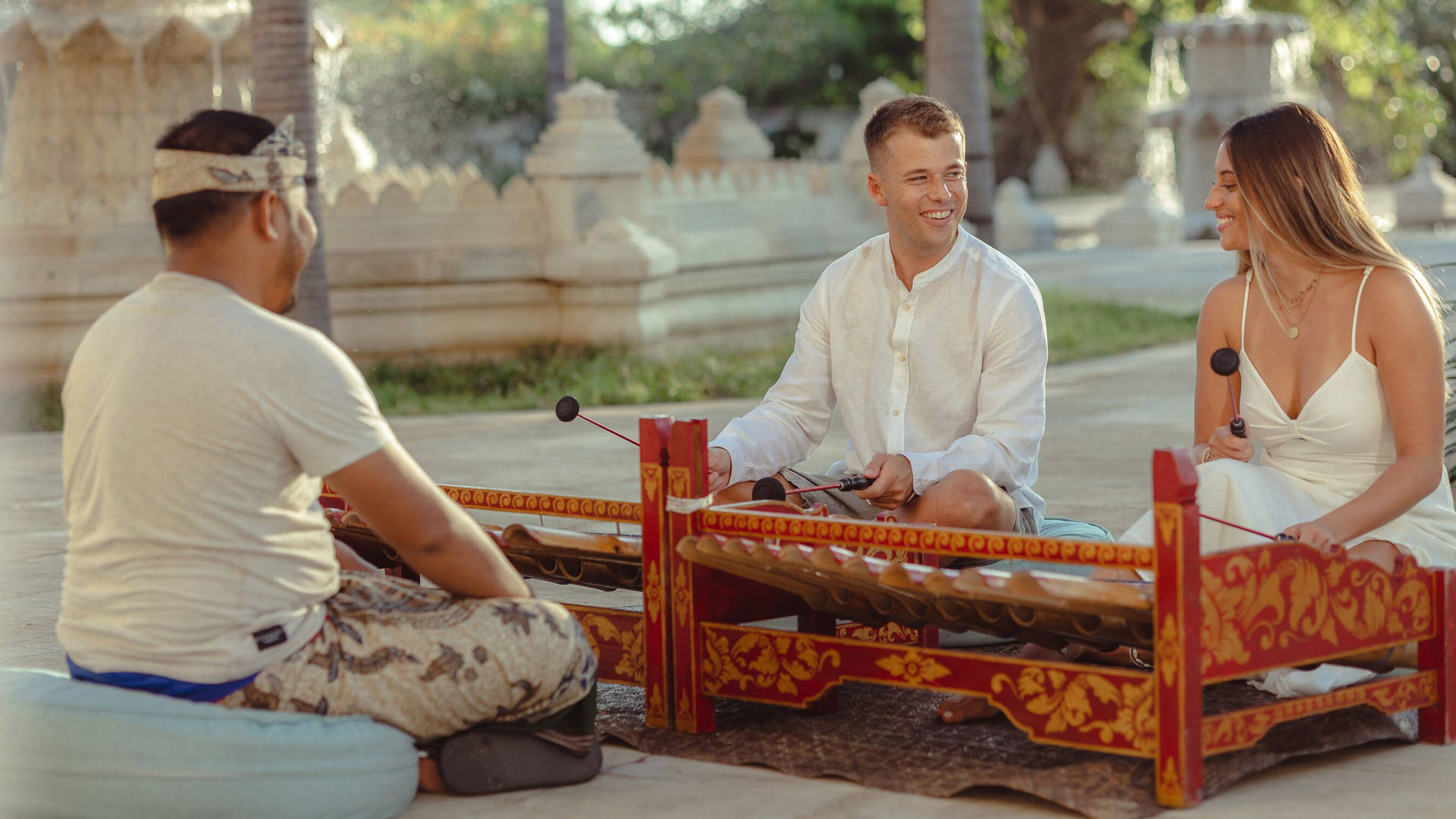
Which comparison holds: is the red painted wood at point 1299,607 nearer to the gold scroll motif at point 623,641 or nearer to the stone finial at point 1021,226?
the gold scroll motif at point 623,641

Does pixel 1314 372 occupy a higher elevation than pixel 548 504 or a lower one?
higher

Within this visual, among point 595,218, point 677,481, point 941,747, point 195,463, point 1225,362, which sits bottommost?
point 941,747

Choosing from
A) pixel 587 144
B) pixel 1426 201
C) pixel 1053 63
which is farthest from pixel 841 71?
pixel 587 144

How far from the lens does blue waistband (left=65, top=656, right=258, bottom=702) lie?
128 inches

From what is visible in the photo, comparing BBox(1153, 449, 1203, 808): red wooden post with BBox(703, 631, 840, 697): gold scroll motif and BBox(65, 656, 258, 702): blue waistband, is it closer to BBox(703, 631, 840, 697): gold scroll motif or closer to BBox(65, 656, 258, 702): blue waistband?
BBox(703, 631, 840, 697): gold scroll motif

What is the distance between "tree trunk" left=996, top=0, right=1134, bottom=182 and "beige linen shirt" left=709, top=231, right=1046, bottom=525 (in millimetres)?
25882

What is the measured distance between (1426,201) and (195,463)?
21337 millimetres

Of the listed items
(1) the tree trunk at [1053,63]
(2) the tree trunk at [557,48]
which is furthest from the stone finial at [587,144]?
(1) the tree trunk at [1053,63]

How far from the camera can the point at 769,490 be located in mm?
4301

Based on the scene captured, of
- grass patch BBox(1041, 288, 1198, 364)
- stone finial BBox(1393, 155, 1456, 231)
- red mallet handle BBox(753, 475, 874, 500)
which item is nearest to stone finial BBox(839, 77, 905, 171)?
grass patch BBox(1041, 288, 1198, 364)

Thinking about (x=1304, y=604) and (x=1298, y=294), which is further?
(x=1298, y=294)

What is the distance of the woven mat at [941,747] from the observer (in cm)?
342

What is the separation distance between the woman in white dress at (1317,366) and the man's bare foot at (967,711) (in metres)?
0.49

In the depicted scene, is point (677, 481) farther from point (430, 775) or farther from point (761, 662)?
point (430, 775)
